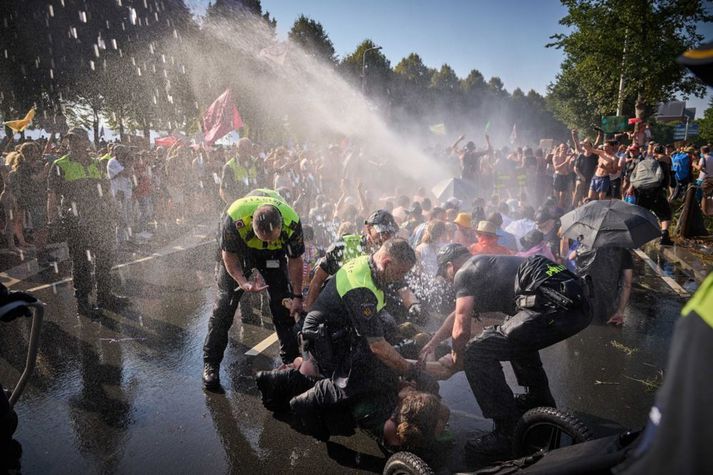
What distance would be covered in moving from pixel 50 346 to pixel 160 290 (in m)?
1.98

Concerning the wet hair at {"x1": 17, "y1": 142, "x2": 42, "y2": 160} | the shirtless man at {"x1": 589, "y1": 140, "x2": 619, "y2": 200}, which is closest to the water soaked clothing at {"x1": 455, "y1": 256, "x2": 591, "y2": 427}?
the shirtless man at {"x1": 589, "y1": 140, "x2": 619, "y2": 200}

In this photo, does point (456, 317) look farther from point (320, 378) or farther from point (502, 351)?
point (320, 378)

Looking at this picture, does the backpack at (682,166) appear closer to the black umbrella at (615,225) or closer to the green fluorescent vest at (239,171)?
the black umbrella at (615,225)

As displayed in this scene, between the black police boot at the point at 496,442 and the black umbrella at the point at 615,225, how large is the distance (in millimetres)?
2728

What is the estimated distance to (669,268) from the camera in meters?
8.16

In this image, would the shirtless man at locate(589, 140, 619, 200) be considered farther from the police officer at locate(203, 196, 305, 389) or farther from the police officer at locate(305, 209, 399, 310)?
the police officer at locate(203, 196, 305, 389)

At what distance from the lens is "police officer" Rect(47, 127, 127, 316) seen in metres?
5.58

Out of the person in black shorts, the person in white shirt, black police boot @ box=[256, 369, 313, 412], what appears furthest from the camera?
the person in white shirt

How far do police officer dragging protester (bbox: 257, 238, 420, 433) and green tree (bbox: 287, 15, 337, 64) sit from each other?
4317cm

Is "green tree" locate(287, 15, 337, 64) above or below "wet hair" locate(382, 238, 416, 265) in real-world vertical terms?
above

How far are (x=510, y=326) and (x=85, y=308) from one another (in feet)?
17.3

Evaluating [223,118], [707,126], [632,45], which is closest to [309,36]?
[632,45]

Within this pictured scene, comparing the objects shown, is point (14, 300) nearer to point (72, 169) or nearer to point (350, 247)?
point (350, 247)

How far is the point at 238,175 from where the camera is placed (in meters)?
8.45
